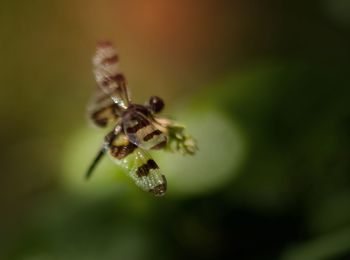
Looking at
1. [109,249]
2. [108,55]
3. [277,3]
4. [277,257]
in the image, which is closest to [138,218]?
[109,249]

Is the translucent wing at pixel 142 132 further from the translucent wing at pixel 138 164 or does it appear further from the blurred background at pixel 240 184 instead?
the blurred background at pixel 240 184

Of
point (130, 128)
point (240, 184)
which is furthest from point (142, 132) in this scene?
point (240, 184)

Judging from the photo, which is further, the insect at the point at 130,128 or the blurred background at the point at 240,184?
the blurred background at the point at 240,184

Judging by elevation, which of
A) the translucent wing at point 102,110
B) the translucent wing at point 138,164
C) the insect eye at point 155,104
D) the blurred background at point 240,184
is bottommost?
the translucent wing at point 138,164

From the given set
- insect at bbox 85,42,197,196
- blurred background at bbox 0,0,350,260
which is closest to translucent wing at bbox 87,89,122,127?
insect at bbox 85,42,197,196

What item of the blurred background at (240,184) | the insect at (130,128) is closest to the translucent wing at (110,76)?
the insect at (130,128)

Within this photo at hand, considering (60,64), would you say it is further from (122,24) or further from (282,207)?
(282,207)
